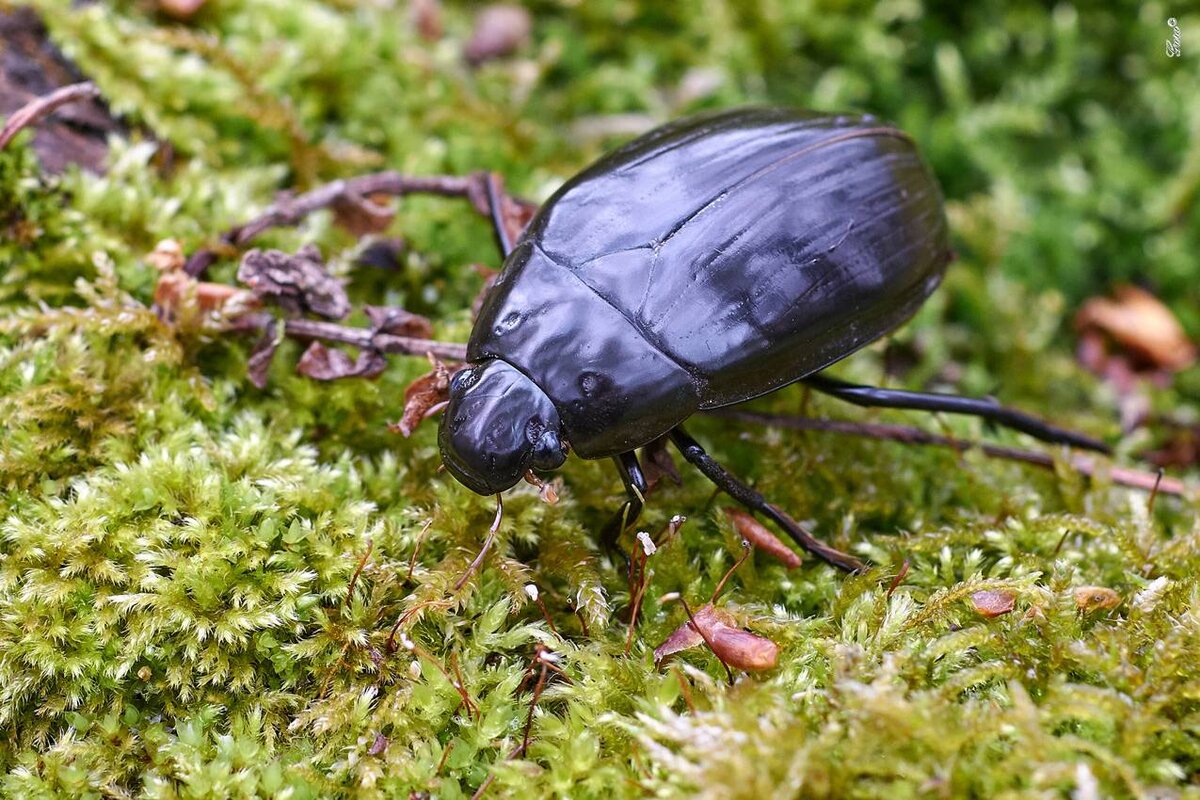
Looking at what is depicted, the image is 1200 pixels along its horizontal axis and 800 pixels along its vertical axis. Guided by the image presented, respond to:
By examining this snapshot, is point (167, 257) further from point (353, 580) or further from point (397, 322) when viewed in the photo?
point (353, 580)

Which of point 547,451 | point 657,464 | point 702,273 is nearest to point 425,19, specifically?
point 702,273

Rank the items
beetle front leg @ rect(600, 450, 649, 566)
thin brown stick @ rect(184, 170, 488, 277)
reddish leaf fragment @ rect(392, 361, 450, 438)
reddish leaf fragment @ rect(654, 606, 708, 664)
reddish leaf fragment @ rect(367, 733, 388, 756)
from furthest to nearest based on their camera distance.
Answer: thin brown stick @ rect(184, 170, 488, 277) < reddish leaf fragment @ rect(392, 361, 450, 438) < beetle front leg @ rect(600, 450, 649, 566) < reddish leaf fragment @ rect(654, 606, 708, 664) < reddish leaf fragment @ rect(367, 733, 388, 756)

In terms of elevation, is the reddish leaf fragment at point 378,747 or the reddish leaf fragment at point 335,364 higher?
the reddish leaf fragment at point 335,364

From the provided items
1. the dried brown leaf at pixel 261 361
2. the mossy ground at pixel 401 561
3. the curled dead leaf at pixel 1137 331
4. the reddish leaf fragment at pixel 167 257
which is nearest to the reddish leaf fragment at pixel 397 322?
the mossy ground at pixel 401 561

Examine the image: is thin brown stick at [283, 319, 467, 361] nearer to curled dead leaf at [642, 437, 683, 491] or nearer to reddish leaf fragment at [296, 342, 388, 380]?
reddish leaf fragment at [296, 342, 388, 380]

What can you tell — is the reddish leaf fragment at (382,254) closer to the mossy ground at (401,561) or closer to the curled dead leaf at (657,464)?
the mossy ground at (401,561)

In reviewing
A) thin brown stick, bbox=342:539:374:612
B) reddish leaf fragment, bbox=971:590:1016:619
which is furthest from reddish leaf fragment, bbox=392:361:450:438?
reddish leaf fragment, bbox=971:590:1016:619
